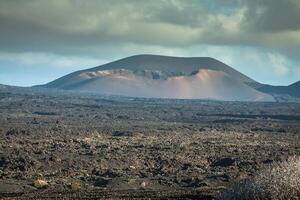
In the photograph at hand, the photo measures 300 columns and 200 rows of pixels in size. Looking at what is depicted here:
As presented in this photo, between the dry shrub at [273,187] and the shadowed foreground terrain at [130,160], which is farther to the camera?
the shadowed foreground terrain at [130,160]

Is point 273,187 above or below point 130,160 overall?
above

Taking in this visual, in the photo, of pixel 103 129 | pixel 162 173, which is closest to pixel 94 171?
pixel 162 173

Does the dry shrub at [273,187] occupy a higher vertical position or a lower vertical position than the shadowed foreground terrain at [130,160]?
higher

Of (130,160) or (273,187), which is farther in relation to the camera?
(130,160)

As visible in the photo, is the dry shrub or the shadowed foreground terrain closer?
the dry shrub

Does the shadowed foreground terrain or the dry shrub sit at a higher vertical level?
the dry shrub

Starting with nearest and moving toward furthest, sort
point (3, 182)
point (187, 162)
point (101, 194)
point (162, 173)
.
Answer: point (101, 194) < point (3, 182) < point (162, 173) < point (187, 162)

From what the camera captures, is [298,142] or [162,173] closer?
[162,173]

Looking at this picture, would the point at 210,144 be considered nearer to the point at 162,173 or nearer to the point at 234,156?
the point at 234,156
